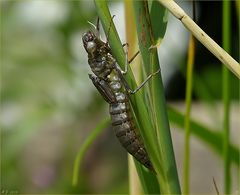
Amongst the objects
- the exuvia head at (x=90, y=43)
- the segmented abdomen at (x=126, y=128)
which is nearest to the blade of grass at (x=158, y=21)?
the segmented abdomen at (x=126, y=128)

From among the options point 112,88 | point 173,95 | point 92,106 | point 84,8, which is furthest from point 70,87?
point 112,88

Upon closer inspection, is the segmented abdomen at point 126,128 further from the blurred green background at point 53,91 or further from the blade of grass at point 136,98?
the blurred green background at point 53,91

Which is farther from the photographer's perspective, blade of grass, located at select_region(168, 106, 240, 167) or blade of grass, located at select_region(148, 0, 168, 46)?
blade of grass, located at select_region(168, 106, 240, 167)

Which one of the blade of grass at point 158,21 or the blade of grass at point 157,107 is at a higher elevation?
the blade of grass at point 158,21

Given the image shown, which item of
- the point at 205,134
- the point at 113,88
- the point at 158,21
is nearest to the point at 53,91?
the point at 205,134

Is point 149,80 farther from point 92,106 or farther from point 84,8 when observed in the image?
point 92,106

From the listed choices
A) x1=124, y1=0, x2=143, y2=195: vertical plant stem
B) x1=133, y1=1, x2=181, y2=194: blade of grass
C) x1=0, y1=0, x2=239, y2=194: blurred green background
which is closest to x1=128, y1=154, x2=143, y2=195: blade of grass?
x1=124, y1=0, x2=143, y2=195: vertical plant stem

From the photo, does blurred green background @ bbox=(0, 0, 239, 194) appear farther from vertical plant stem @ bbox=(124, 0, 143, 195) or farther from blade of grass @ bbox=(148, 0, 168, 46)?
blade of grass @ bbox=(148, 0, 168, 46)

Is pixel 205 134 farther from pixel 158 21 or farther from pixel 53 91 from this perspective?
pixel 53 91
